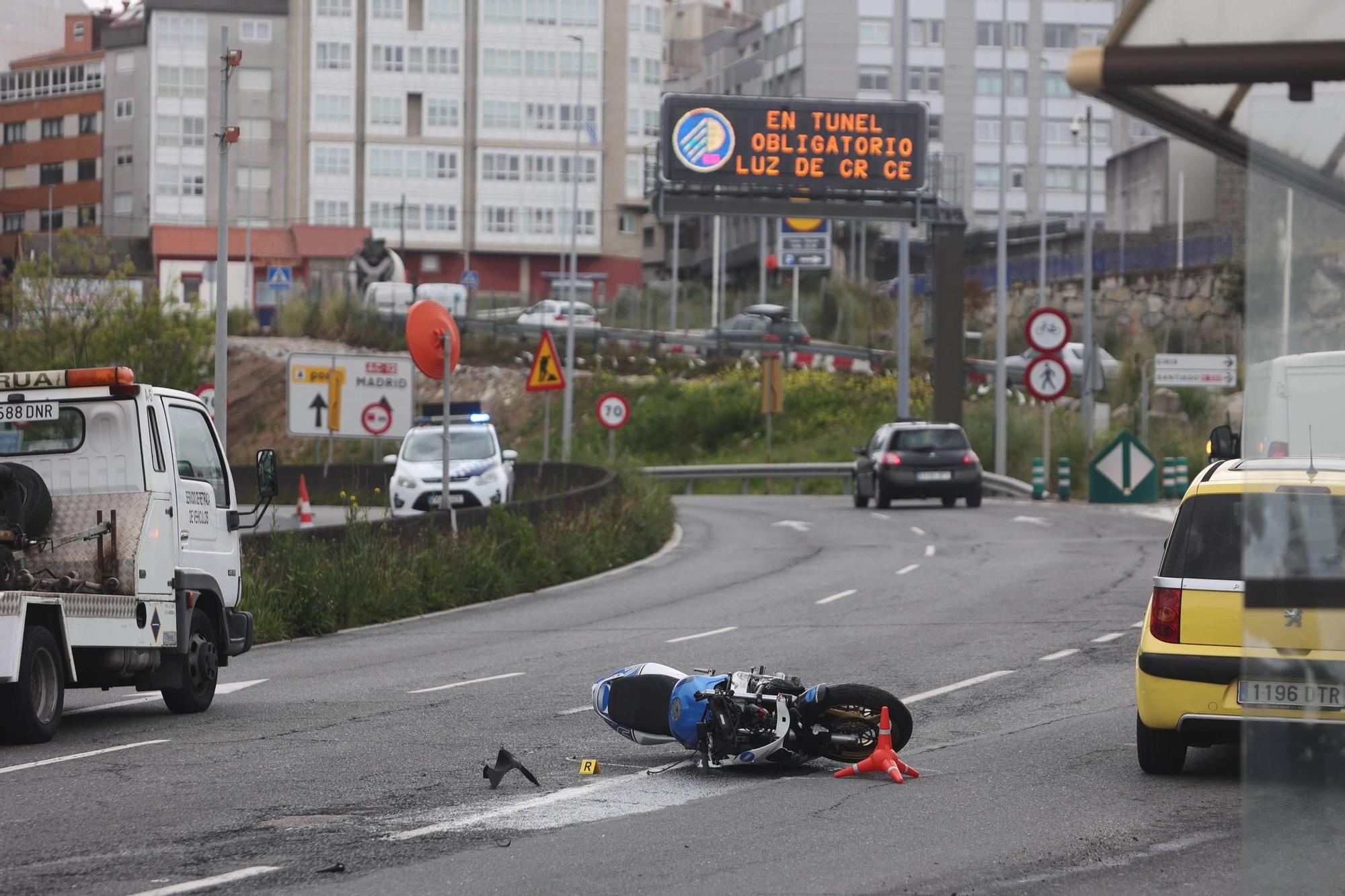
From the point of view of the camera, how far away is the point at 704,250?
403 feet

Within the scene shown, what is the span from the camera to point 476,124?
10838cm

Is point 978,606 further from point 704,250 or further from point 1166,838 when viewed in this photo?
point 704,250

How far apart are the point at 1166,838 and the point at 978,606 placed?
11642 mm

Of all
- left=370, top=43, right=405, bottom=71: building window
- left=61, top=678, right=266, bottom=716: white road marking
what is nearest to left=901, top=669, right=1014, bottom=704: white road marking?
left=61, top=678, right=266, bottom=716: white road marking

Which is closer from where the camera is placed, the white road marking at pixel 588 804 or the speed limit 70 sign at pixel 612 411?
the white road marking at pixel 588 804

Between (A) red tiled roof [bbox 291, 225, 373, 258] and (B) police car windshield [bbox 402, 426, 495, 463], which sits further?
(A) red tiled roof [bbox 291, 225, 373, 258]

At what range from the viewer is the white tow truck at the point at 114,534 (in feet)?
39.4

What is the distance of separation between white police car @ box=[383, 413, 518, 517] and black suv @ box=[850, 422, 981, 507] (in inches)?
285

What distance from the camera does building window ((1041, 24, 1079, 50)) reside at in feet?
389

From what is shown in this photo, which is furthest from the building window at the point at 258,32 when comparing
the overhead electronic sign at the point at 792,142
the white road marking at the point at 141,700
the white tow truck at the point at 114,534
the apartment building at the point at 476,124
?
the white tow truck at the point at 114,534

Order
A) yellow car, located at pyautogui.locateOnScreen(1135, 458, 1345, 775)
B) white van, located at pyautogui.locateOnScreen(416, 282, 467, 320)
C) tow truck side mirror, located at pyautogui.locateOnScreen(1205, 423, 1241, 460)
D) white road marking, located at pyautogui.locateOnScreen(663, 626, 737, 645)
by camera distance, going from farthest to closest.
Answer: white van, located at pyautogui.locateOnScreen(416, 282, 467, 320), white road marking, located at pyautogui.locateOnScreen(663, 626, 737, 645), tow truck side mirror, located at pyautogui.locateOnScreen(1205, 423, 1241, 460), yellow car, located at pyautogui.locateOnScreen(1135, 458, 1345, 775)

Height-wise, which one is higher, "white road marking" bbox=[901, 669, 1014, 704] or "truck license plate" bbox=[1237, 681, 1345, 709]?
"truck license plate" bbox=[1237, 681, 1345, 709]

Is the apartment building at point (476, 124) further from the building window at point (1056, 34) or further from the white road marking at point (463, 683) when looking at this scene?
the white road marking at point (463, 683)

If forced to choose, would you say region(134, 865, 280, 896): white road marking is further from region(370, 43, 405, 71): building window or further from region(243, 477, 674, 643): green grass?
region(370, 43, 405, 71): building window
